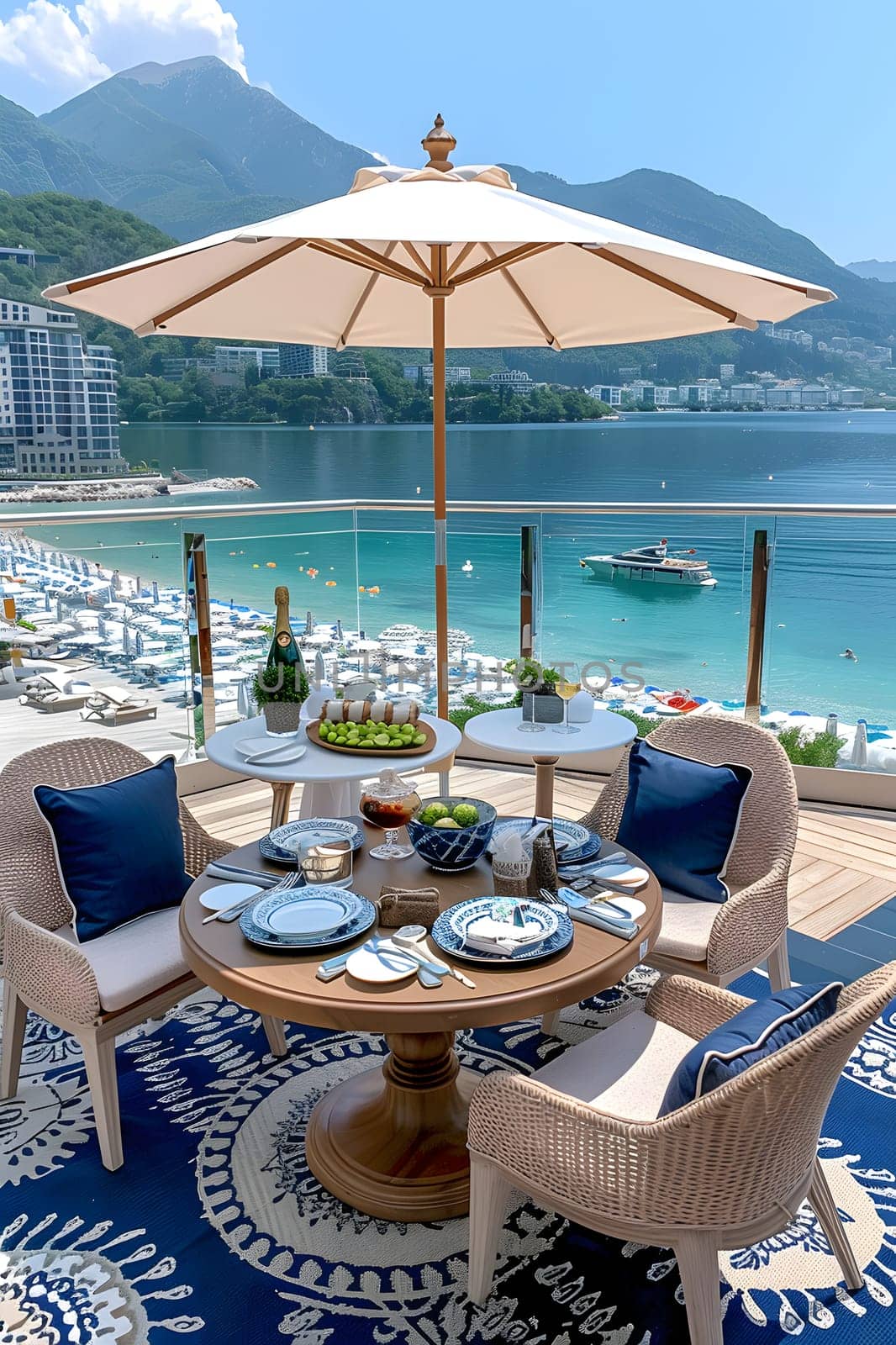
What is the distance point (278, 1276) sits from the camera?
179cm

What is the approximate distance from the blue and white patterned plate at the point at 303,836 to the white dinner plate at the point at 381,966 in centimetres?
41

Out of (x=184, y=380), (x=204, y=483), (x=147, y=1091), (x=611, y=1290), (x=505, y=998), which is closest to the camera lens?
(x=505, y=998)

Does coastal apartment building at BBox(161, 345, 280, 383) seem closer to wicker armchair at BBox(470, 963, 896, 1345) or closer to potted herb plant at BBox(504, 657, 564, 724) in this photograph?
potted herb plant at BBox(504, 657, 564, 724)

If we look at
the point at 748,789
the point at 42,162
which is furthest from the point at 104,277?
the point at 42,162

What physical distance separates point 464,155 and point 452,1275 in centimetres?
6191

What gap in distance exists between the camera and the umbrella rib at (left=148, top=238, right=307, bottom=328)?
286 cm

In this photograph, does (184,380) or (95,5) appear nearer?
(184,380)

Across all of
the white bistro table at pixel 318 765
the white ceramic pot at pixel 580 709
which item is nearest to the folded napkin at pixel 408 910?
the white bistro table at pixel 318 765

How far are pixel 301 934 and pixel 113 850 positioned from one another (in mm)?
777

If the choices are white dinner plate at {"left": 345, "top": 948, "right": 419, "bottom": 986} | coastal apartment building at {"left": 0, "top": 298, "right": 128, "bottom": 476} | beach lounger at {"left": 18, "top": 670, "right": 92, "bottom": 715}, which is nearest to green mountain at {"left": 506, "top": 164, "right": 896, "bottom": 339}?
coastal apartment building at {"left": 0, "top": 298, "right": 128, "bottom": 476}

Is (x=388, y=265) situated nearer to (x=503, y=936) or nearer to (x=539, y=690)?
(x=539, y=690)

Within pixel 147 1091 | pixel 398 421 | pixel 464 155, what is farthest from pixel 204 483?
pixel 464 155

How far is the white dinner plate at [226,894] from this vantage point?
1963mm

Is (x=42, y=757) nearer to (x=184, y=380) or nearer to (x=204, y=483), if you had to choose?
(x=204, y=483)
